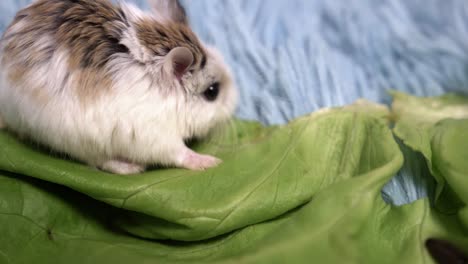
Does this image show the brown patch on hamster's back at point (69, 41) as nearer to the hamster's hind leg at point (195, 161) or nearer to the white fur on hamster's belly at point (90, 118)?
the white fur on hamster's belly at point (90, 118)

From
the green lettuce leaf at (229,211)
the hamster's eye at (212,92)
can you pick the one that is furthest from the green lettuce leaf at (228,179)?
the hamster's eye at (212,92)

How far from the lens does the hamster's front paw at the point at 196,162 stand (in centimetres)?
186

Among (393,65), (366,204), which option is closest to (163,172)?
(366,204)

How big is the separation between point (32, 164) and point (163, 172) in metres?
0.44

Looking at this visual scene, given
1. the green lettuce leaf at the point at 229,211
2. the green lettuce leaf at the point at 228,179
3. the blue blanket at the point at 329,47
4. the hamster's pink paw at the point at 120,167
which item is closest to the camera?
the green lettuce leaf at the point at 229,211

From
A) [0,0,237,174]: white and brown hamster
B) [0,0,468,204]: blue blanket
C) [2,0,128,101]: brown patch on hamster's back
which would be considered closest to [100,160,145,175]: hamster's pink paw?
[0,0,237,174]: white and brown hamster

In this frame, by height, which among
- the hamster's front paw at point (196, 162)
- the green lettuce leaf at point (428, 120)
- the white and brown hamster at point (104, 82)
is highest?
the white and brown hamster at point (104, 82)

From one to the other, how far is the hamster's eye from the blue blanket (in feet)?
1.35

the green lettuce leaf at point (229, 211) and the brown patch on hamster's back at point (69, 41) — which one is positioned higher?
the brown patch on hamster's back at point (69, 41)

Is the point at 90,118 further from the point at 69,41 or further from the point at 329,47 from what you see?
the point at 329,47

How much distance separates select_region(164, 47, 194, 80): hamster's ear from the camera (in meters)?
1.71

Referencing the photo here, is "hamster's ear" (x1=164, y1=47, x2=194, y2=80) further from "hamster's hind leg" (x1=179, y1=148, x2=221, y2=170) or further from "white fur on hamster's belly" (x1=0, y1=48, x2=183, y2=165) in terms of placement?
"hamster's hind leg" (x1=179, y1=148, x2=221, y2=170)

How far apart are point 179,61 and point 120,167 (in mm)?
439

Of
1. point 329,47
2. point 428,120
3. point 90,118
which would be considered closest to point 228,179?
point 90,118
